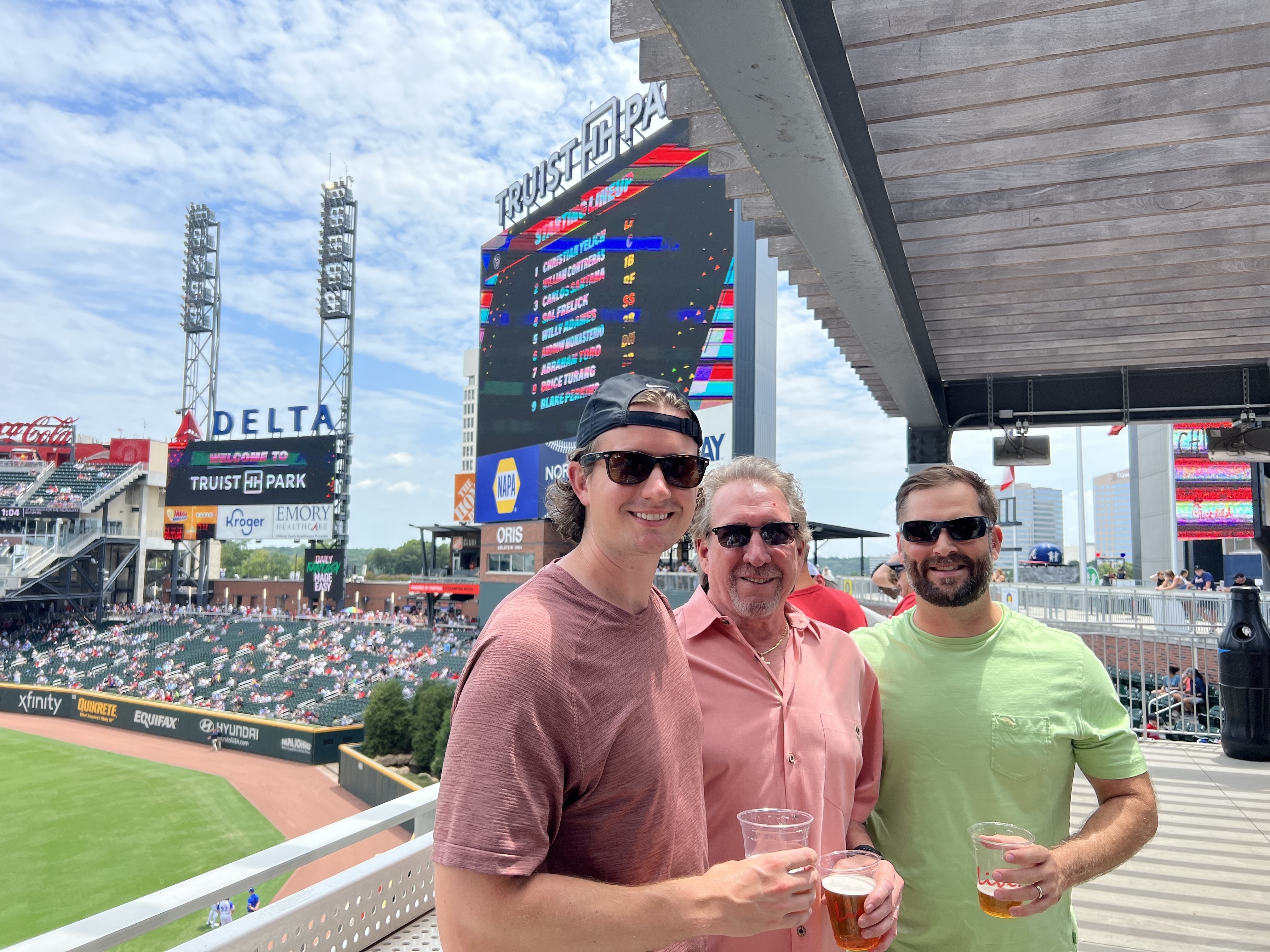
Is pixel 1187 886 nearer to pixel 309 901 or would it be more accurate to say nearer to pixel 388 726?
pixel 309 901

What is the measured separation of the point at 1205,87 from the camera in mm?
2568

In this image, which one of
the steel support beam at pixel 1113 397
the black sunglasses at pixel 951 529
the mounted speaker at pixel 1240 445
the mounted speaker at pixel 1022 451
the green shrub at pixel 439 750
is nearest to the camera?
the black sunglasses at pixel 951 529

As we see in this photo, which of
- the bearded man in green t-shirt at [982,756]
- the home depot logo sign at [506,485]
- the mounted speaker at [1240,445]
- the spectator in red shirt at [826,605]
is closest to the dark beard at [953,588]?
the bearded man in green t-shirt at [982,756]

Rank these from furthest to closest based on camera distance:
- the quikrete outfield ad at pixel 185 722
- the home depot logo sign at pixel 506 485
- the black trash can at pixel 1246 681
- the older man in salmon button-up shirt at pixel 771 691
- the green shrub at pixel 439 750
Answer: the home depot logo sign at pixel 506 485, the quikrete outfield ad at pixel 185 722, the green shrub at pixel 439 750, the black trash can at pixel 1246 681, the older man in salmon button-up shirt at pixel 771 691

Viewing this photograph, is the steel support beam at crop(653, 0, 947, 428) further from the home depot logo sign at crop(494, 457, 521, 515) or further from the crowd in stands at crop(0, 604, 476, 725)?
the home depot logo sign at crop(494, 457, 521, 515)

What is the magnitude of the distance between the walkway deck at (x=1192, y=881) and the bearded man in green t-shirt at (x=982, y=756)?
185 centimetres

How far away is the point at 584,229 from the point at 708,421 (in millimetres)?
10840

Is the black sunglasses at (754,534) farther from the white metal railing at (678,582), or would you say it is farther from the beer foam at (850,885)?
the white metal railing at (678,582)

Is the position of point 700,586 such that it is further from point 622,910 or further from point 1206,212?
point 1206,212

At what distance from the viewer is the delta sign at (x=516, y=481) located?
1304 inches

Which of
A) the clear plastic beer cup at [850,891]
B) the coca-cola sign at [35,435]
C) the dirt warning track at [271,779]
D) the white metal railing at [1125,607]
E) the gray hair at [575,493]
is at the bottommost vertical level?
the dirt warning track at [271,779]

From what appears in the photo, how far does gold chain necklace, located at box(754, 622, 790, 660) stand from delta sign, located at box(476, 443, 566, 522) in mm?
29430

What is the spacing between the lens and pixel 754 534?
1964 millimetres

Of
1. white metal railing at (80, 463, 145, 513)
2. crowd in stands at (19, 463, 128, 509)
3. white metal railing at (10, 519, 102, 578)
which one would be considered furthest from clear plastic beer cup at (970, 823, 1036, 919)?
white metal railing at (80, 463, 145, 513)
